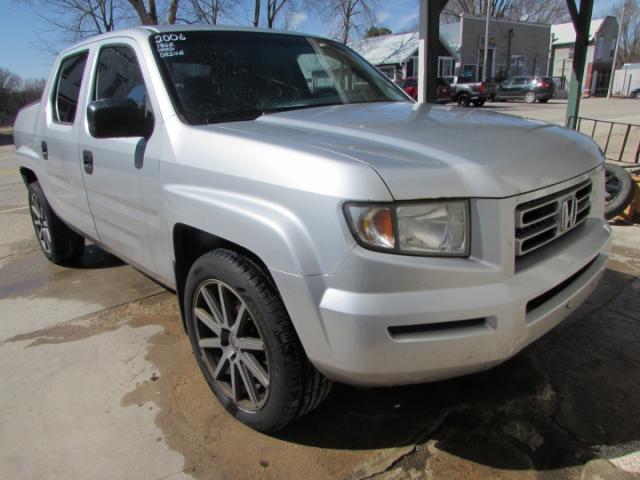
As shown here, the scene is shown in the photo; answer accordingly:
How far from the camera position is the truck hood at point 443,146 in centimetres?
179

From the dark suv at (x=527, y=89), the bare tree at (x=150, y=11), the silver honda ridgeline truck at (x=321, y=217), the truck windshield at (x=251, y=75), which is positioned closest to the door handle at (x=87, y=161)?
the silver honda ridgeline truck at (x=321, y=217)

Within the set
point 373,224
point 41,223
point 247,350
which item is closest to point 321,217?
point 373,224

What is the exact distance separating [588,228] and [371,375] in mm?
1383

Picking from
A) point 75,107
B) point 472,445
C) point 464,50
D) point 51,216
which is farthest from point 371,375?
point 464,50

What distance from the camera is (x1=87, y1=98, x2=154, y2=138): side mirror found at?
2.42m

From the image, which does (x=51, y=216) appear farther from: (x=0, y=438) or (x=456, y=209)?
(x=456, y=209)

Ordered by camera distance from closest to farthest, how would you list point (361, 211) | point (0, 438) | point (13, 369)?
point (361, 211) → point (0, 438) → point (13, 369)

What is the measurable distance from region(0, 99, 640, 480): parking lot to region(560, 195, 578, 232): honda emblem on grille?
89 cm

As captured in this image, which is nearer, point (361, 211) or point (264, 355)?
point (361, 211)

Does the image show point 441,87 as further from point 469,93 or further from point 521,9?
point 521,9

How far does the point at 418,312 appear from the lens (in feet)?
5.65

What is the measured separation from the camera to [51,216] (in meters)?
4.44

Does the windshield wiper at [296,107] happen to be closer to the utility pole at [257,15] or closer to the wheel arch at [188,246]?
the wheel arch at [188,246]

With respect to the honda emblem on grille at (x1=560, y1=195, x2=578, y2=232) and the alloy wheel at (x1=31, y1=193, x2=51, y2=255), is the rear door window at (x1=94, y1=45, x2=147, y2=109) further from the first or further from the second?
the honda emblem on grille at (x1=560, y1=195, x2=578, y2=232)
